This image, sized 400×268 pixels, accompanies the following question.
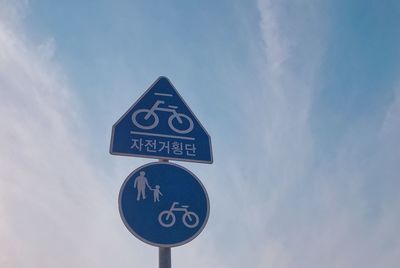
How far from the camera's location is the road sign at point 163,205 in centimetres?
351

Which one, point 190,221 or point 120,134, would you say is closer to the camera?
point 190,221

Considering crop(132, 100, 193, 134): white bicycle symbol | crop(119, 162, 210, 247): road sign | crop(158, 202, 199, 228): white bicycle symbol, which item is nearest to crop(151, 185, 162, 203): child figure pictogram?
crop(119, 162, 210, 247): road sign

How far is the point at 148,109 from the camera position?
14.4ft

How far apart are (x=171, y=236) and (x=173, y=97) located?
1633 mm

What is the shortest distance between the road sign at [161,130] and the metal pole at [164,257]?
0.93 metres

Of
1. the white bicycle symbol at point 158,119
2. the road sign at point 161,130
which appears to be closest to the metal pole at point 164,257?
the road sign at point 161,130

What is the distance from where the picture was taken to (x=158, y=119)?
14.3ft

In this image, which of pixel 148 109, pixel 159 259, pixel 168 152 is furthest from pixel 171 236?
pixel 148 109

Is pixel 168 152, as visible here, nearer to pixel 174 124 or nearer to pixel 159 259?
pixel 174 124

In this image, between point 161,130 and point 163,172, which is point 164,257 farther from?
point 161,130

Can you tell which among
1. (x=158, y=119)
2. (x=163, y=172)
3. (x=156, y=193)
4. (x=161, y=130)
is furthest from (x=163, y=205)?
(x=158, y=119)

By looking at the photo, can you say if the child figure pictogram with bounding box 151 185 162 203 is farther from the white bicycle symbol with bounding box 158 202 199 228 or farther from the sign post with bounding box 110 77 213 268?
the white bicycle symbol with bounding box 158 202 199 228

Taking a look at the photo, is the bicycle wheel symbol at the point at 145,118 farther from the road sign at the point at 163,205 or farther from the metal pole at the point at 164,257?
the metal pole at the point at 164,257

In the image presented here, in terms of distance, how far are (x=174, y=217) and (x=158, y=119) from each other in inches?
45.5
